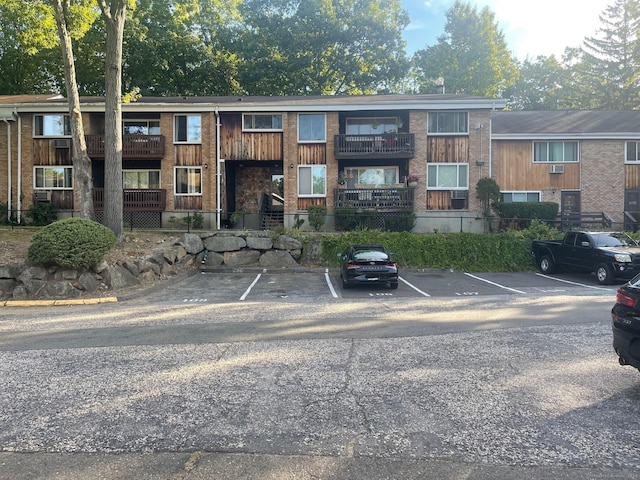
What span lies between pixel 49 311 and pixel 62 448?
27.0 ft

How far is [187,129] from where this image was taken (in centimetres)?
2380

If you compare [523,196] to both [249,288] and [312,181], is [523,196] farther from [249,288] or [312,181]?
[249,288]

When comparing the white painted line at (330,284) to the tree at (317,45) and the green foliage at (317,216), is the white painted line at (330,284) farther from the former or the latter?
the tree at (317,45)

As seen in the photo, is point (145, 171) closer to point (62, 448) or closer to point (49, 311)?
point (49, 311)

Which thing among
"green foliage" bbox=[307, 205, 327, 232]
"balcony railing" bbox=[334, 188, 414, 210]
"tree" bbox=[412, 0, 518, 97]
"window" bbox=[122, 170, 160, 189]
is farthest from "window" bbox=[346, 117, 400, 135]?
"tree" bbox=[412, 0, 518, 97]

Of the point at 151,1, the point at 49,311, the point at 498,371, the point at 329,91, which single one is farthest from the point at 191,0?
the point at 498,371

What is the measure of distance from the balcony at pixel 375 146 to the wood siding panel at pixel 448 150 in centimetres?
119

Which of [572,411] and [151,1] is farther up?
[151,1]

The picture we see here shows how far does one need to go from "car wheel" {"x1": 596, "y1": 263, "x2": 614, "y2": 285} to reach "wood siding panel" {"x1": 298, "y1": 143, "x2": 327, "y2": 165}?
1347cm

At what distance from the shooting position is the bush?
1217cm

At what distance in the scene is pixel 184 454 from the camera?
3.47m

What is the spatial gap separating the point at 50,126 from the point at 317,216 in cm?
1532

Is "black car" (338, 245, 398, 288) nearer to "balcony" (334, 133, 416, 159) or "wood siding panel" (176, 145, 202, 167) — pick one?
"balcony" (334, 133, 416, 159)

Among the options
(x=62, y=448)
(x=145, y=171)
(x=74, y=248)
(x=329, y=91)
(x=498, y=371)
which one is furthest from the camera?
(x=329, y=91)
